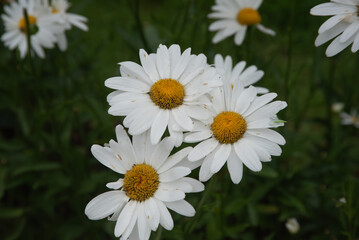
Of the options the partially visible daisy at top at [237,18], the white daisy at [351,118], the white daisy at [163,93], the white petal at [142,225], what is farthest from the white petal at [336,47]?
the white daisy at [351,118]

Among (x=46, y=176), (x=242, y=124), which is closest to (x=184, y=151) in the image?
(x=242, y=124)

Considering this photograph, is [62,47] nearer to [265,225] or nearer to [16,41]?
[16,41]

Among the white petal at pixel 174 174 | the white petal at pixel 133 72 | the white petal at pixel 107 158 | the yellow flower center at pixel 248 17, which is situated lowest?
the white petal at pixel 174 174

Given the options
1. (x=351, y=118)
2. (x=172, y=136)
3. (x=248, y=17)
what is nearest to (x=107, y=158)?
(x=172, y=136)

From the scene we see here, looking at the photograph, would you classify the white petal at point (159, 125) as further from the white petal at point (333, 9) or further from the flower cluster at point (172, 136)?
the white petal at point (333, 9)

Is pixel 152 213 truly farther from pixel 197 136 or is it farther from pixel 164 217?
pixel 197 136

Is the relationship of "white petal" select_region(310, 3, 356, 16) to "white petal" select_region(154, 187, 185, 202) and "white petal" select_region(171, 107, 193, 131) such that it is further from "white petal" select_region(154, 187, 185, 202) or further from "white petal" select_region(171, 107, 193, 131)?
"white petal" select_region(154, 187, 185, 202)
